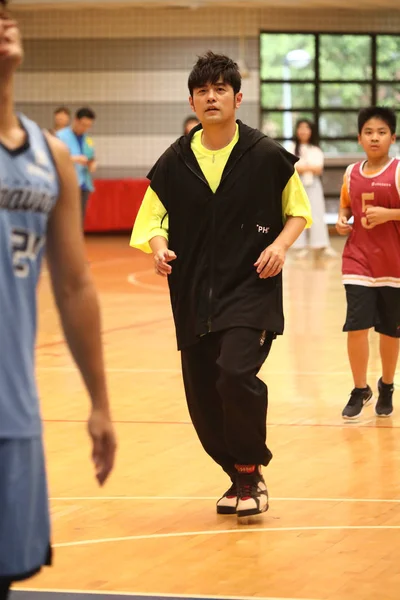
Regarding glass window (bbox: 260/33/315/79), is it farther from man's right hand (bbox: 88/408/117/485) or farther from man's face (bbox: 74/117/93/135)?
man's right hand (bbox: 88/408/117/485)

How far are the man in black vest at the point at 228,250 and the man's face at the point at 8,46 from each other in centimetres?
241

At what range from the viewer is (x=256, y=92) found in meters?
21.6

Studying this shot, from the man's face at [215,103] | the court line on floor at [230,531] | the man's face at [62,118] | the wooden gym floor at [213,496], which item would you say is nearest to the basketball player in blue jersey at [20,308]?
the wooden gym floor at [213,496]

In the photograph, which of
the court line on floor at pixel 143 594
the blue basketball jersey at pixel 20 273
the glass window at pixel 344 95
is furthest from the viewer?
the glass window at pixel 344 95

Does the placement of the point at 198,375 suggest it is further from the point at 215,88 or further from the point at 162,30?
the point at 162,30

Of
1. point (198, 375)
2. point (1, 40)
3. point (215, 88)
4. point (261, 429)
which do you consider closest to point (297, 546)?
point (261, 429)

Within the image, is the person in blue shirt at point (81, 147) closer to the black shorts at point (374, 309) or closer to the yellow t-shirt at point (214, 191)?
the black shorts at point (374, 309)

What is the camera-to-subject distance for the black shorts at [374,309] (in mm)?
6750

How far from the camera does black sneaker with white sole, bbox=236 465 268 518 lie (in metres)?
4.88

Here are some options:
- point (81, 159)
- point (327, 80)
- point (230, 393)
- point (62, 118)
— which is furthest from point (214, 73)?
point (327, 80)

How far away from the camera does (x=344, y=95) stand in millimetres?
22125

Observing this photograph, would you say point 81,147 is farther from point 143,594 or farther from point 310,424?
point 143,594

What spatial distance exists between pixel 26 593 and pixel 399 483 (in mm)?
2081

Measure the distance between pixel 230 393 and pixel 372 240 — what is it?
Answer: 2323 millimetres
